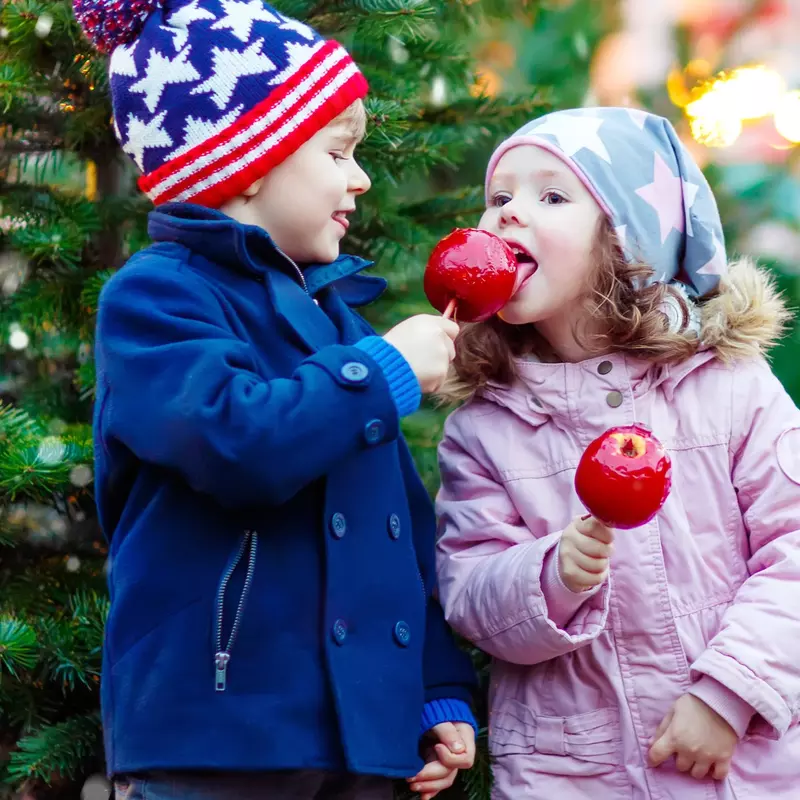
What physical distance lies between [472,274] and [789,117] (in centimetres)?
230

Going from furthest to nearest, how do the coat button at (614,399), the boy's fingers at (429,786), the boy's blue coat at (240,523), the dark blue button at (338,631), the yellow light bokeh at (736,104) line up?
1. the yellow light bokeh at (736,104)
2. the coat button at (614,399)
3. the boy's fingers at (429,786)
4. the dark blue button at (338,631)
5. the boy's blue coat at (240,523)

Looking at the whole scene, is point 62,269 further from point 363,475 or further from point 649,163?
point 649,163

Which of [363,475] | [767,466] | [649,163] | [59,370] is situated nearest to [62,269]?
[59,370]

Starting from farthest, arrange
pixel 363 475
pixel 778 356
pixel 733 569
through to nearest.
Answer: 1. pixel 778 356
2. pixel 733 569
3. pixel 363 475

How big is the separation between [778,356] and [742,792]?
1878 mm

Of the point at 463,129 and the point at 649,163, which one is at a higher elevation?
the point at 649,163

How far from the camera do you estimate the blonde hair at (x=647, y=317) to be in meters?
2.06

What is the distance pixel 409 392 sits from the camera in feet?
5.64

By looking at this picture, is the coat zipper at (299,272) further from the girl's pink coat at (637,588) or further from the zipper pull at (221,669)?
the zipper pull at (221,669)

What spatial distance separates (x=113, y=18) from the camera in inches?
74.5

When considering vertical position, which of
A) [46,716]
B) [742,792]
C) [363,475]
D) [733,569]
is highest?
[363,475]

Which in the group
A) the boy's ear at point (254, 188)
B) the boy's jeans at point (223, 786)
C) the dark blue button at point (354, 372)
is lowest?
the boy's jeans at point (223, 786)

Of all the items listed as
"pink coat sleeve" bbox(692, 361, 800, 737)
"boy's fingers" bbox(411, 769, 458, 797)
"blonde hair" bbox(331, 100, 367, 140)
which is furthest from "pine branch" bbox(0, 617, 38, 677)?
"pink coat sleeve" bbox(692, 361, 800, 737)

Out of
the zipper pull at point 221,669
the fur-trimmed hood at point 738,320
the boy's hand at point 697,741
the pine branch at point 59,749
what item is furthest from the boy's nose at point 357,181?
the pine branch at point 59,749
